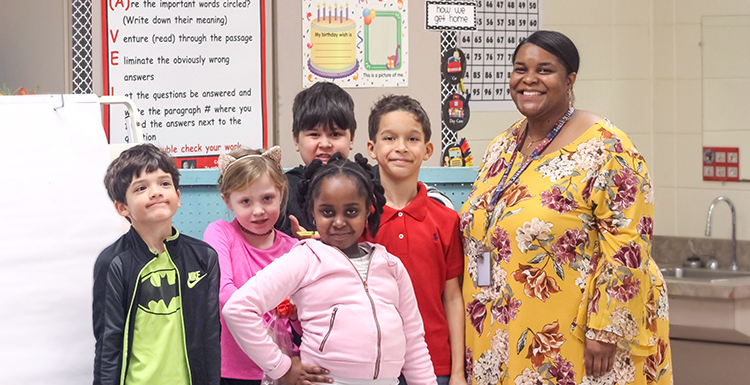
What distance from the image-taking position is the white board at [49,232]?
5.13ft

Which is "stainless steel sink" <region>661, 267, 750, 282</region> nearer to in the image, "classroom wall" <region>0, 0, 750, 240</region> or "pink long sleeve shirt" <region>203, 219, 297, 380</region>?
"classroom wall" <region>0, 0, 750, 240</region>

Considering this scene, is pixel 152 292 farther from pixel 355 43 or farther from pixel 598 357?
pixel 355 43

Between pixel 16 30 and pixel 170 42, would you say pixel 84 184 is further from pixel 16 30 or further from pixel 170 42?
pixel 16 30

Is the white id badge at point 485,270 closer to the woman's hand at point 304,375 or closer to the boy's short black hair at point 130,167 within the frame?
the woman's hand at point 304,375

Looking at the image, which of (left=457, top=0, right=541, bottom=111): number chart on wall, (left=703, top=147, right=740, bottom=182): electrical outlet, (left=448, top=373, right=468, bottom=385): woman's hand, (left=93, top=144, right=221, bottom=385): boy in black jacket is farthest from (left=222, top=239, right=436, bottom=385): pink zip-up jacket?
(left=703, top=147, right=740, bottom=182): electrical outlet

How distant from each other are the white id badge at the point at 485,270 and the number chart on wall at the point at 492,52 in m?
1.46

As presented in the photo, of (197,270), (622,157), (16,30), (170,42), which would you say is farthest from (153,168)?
(16,30)

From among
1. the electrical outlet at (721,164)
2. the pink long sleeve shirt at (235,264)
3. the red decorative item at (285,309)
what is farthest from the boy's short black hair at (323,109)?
the electrical outlet at (721,164)

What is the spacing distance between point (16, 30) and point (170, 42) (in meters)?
0.64

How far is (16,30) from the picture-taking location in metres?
2.47

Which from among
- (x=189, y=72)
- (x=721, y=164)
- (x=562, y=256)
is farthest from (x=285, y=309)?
(x=721, y=164)

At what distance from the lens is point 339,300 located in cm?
155

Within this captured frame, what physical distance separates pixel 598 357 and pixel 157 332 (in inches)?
40.5

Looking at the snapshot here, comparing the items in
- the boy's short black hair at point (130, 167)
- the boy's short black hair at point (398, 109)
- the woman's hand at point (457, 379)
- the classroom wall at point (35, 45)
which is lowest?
the woman's hand at point (457, 379)
